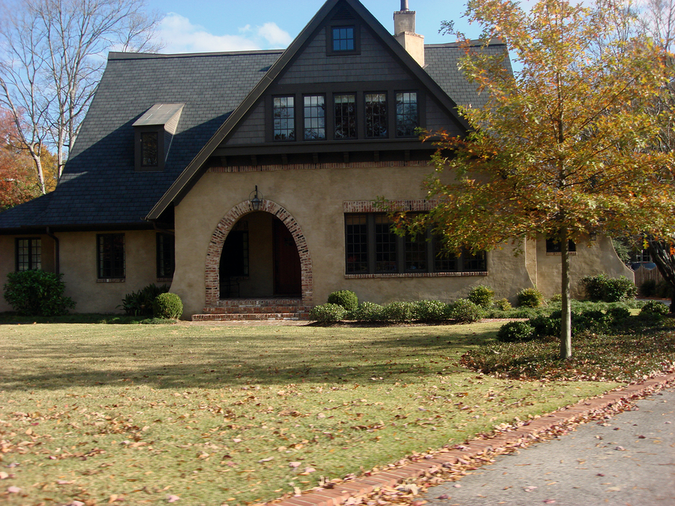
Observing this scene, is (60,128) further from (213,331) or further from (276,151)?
(213,331)

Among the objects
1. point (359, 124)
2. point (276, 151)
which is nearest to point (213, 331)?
point (276, 151)

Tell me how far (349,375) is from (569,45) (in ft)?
18.9

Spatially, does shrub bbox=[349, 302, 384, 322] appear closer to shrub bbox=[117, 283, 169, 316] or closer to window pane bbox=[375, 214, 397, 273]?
window pane bbox=[375, 214, 397, 273]

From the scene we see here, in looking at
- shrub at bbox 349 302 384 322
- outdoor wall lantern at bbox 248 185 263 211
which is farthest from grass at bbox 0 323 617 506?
outdoor wall lantern at bbox 248 185 263 211

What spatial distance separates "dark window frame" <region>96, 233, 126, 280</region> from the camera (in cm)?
1939

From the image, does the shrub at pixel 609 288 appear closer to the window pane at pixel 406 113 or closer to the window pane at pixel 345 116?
the window pane at pixel 406 113

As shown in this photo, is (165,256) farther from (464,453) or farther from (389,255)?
(464,453)

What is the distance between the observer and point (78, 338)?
43.3 feet

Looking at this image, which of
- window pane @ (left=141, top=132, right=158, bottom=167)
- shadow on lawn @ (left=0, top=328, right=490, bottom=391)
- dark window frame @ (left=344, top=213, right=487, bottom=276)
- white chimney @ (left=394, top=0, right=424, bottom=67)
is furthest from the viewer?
window pane @ (left=141, top=132, right=158, bottom=167)

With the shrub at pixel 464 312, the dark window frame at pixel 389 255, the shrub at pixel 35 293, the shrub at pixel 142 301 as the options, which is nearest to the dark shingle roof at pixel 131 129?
the shrub at pixel 35 293

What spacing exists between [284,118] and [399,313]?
22.0 feet

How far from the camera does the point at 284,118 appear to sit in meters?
17.1

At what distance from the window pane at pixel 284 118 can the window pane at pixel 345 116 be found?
1.29m

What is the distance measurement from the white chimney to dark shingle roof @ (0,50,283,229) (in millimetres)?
5121
